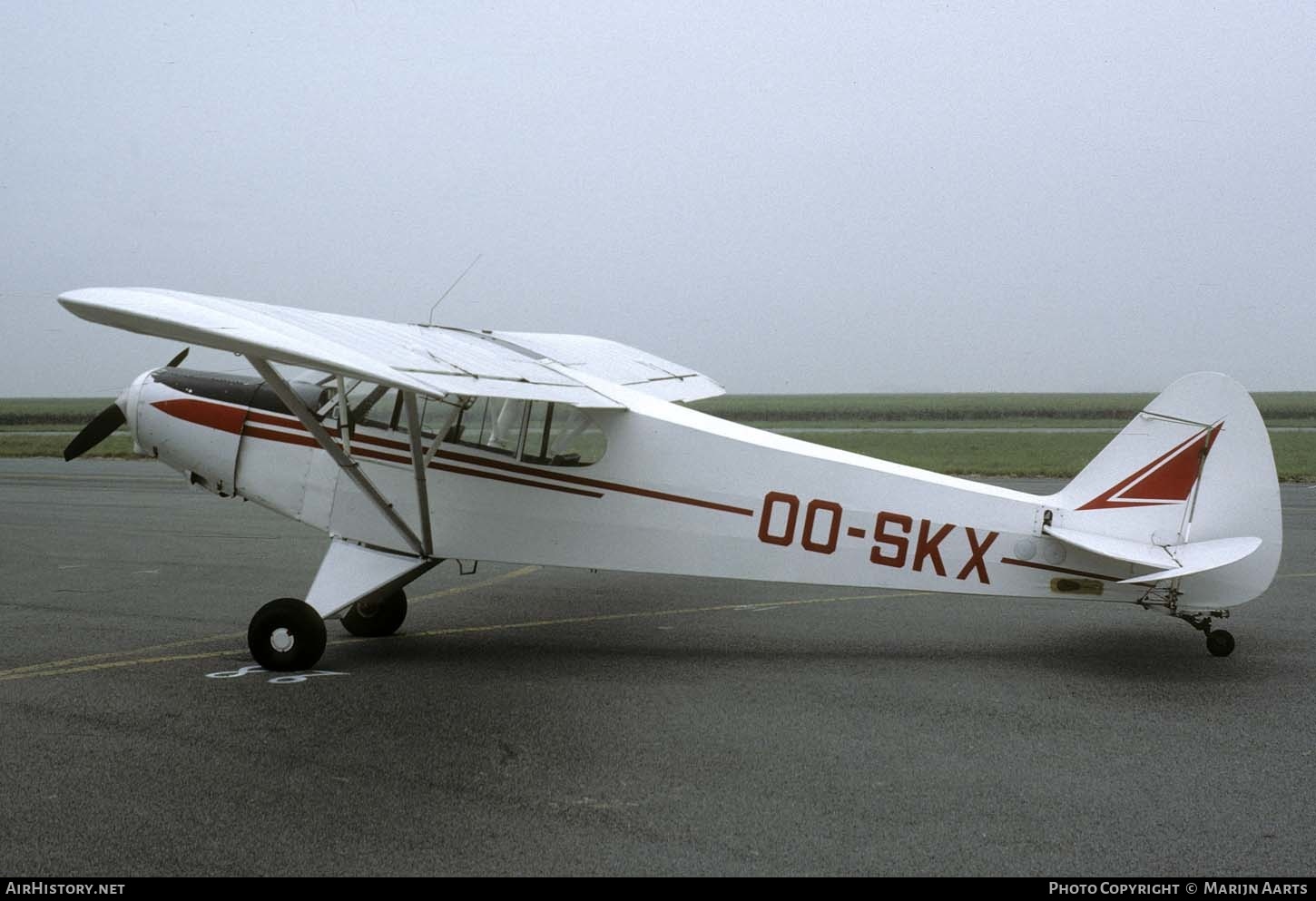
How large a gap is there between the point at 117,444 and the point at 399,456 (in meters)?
31.5

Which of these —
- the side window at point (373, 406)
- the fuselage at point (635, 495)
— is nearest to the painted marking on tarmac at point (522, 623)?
the fuselage at point (635, 495)

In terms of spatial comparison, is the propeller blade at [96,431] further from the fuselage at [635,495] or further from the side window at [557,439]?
the side window at [557,439]

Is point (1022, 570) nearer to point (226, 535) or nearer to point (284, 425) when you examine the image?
point (284, 425)

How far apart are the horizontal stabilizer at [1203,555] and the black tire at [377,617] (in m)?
5.35

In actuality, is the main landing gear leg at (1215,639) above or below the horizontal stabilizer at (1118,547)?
below

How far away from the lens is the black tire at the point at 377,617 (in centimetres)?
847

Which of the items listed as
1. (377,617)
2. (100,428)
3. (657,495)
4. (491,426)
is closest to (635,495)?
(657,495)

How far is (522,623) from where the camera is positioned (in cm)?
912

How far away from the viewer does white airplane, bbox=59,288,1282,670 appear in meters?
7.18

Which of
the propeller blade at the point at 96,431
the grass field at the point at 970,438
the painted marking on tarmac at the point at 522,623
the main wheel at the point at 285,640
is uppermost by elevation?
the propeller blade at the point at 96,431

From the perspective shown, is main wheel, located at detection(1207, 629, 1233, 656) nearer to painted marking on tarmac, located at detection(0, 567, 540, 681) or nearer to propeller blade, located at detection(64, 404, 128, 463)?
painted marking on tarmac, located at detection(0, 567, 540, 681)

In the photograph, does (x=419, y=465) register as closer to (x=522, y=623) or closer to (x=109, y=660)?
(x=522, y=623)

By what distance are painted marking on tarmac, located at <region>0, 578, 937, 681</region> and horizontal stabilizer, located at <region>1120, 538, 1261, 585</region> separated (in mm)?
1610

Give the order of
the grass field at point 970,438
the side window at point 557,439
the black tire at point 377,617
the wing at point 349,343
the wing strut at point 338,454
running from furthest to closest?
the grass field at point 970,438 < the black tire at point 377,617 < the side window at point 557,439 < the wing strut at point 338,454 < the wing at point 349,343
